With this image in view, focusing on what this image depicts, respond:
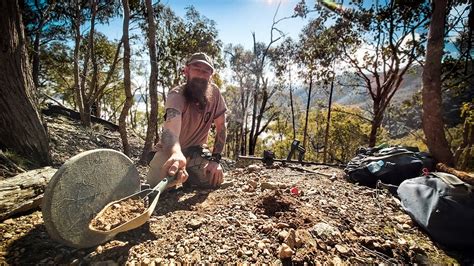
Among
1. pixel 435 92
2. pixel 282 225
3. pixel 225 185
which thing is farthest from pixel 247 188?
pixel 435 92

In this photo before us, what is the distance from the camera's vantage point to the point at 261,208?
2.55 metres

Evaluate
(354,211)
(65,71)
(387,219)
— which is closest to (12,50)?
(354,211)

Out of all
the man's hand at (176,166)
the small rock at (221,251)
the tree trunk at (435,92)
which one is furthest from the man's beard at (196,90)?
the tree trunk at (435,92)

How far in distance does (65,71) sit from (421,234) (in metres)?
20.7

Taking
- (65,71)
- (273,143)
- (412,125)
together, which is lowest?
(273,143)

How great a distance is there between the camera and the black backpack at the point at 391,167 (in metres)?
3.99

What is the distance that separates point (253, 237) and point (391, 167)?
314 cm

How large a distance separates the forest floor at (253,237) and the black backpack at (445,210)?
0.11 metres

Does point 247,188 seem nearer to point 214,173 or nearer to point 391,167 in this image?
point 214,173

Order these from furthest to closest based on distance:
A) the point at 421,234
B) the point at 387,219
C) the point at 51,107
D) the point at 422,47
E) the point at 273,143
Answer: the point at 273,143, the point at 51,107, the point at 422,47, the point at 387,219, the point at 421,234

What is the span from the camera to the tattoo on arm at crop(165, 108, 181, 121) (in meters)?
3.12

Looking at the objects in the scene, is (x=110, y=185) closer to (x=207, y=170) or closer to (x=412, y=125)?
(x=207, y=170)

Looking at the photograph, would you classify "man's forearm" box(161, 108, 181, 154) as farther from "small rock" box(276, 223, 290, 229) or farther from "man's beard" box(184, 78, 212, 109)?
"small rock" box(276, 223, 290, 229)

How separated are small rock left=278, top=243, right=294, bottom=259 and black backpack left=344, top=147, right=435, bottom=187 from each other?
9.64ft
